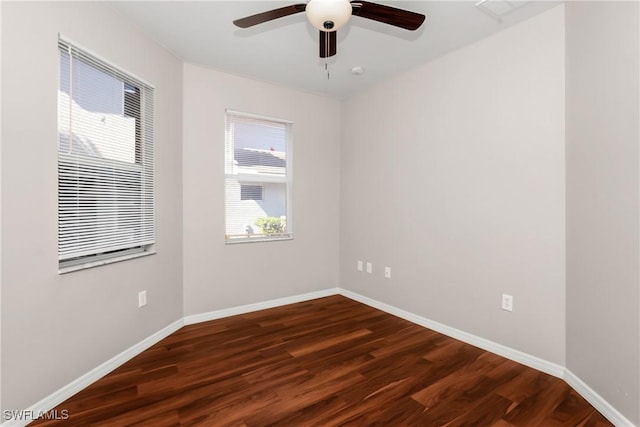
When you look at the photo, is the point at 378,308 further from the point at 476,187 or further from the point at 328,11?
the point at 328,11

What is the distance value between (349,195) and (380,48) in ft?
5.85

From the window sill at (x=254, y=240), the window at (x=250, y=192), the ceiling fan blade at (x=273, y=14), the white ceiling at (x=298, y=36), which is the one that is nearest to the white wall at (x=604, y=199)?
the white ceiling at (x=298, y=36)

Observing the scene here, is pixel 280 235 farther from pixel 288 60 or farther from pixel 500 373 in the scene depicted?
pixel 500 373

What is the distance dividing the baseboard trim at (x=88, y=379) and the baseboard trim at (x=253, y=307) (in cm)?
33

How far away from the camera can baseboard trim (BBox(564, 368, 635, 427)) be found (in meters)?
1.69

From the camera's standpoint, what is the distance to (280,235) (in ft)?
12.7

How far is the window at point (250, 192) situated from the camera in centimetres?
359

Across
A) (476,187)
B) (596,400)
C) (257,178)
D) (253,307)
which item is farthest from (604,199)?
(253,307)

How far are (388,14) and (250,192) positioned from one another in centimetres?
235

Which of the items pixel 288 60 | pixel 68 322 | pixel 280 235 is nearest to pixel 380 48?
pixel 288 60

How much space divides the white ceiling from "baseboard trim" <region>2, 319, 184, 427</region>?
99.4 inches

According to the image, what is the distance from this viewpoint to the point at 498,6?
2217mm

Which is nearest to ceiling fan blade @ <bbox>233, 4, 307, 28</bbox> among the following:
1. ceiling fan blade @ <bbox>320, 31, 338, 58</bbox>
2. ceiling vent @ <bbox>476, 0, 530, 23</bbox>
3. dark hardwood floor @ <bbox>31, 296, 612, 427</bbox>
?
ceiling fan blade @ <bbox>320, 31, 338, 58</bbox>

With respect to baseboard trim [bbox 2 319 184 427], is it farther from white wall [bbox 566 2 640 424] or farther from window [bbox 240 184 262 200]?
white wall [bbox 566 2 640 424]
